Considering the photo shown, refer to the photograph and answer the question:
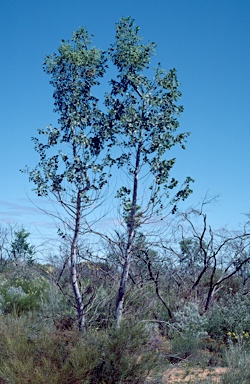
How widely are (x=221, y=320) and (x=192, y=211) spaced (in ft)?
9.13

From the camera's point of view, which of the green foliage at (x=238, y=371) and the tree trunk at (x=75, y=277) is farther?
the tree trunk at (x=75, y=277)

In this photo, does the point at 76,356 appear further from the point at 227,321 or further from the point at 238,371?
the point at 227,321

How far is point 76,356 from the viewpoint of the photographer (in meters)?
6.80

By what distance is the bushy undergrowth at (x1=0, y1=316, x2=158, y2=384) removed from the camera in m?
6.68

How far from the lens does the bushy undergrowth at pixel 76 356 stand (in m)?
6.68

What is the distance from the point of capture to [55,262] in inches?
455

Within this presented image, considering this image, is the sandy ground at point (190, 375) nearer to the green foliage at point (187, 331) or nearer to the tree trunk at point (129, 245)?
the green foliage at point (187, 331)

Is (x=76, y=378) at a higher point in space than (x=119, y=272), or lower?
lower

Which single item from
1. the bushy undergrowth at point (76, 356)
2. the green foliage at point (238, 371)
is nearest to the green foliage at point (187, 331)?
the green foliage at point (238, 371)

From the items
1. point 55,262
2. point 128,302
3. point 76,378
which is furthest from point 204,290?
point 76,378

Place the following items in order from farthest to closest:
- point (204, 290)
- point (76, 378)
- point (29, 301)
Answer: point (204, 290), point (29, 301), point (76, 378)

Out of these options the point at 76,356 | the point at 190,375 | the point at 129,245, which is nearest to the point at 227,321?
the point at 190,375

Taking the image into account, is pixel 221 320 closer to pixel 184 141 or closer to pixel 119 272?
pixel 119 272

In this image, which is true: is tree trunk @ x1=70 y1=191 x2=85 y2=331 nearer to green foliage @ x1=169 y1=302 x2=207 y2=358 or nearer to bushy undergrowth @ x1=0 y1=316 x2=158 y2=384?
bushy undergrowth @ x1=0 y1=316 x2=158 y2=384
